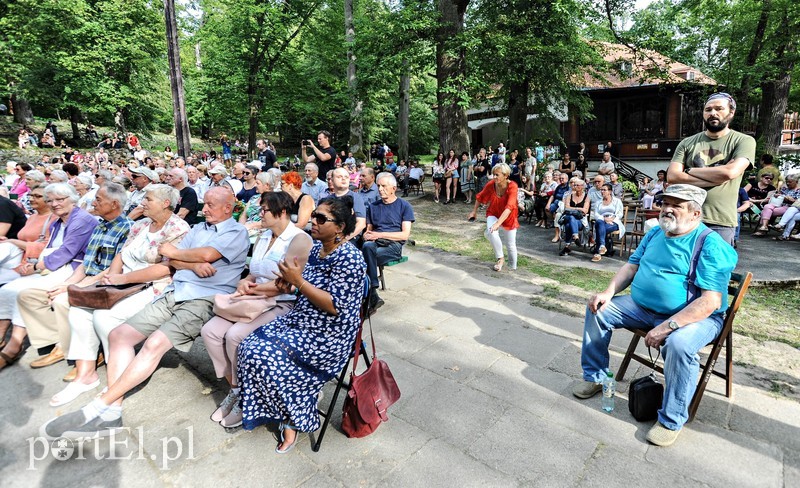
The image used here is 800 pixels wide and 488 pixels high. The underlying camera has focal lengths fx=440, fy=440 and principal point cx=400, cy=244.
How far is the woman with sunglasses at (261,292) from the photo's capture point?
9.82 ft

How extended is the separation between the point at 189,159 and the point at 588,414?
938 cm

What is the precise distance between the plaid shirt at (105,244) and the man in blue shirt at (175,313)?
68 cm

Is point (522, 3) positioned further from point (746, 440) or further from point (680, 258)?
point (746, 440)

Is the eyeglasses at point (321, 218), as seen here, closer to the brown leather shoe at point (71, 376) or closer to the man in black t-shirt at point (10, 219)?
the brown leather shoe at point (71, 376)

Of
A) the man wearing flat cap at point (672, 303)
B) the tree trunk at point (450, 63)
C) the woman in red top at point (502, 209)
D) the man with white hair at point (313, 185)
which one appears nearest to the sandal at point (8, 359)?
the man with white hair at point (313, 185)

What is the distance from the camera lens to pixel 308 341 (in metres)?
2.64

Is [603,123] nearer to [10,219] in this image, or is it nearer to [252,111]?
[252,111]

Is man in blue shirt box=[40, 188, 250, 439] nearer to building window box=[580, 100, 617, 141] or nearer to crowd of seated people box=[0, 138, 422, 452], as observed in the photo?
crowd of seated people box=[0, 138, 422, 452]

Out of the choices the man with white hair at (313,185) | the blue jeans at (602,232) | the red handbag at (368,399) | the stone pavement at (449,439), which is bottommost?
the stone pavement at (449,439)

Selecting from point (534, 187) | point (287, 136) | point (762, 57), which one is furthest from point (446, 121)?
point (287, 136)

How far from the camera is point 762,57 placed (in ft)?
45.4

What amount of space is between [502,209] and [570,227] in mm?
1848

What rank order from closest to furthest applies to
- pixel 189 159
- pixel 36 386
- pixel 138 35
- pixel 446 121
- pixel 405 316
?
pixel 36 386
pixel 405 316
pixel 189 159
pixel 446 121
pixel 138 35

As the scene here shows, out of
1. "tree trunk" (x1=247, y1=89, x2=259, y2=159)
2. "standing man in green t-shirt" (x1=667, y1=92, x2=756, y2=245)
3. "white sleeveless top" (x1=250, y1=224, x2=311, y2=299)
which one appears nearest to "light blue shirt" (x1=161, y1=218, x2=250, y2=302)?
"white sleeveless top" (x1=250, y1=224, x2=311, y2=299)
